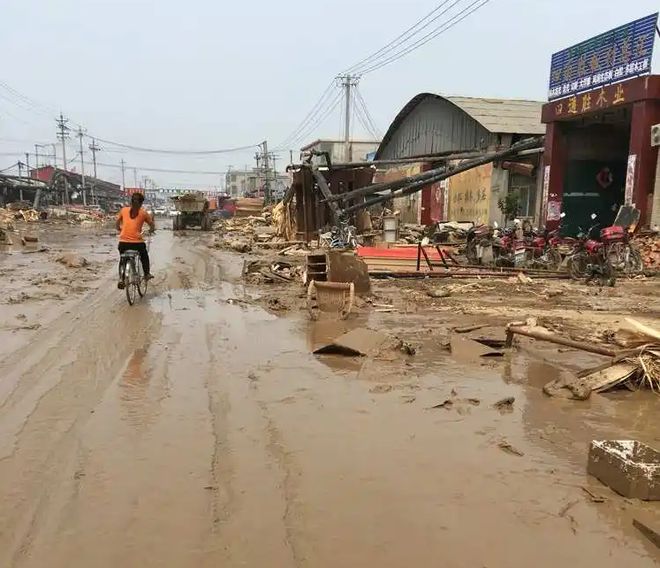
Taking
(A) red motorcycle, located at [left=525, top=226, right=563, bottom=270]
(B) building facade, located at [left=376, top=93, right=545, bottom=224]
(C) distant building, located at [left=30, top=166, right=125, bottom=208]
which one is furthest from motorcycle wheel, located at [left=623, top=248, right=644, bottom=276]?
(C) distant building, located at [left=30, top=166, right=125, bottom=208]

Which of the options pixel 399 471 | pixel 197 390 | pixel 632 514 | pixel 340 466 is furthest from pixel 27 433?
pixel 632 514

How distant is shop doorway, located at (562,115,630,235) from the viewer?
789 inches

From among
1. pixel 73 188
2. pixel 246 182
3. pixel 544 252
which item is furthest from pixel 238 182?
pixel 544 252

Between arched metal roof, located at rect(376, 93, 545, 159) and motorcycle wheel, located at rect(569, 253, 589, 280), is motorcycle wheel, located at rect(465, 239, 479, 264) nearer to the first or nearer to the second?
motorcycle wheel, located at rect(569, 253, 589, 280)

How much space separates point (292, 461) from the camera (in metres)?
3.87

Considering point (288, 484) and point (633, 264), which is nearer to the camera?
point (288, 484)

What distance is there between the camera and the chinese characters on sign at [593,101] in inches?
634

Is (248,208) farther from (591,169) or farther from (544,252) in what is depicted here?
(544,252)

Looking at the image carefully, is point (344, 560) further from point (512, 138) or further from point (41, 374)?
point (512, 138)

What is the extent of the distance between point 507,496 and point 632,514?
65 centimetres

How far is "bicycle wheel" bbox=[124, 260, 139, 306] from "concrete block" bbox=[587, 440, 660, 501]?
7.70 m

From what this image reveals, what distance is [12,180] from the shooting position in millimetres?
53531

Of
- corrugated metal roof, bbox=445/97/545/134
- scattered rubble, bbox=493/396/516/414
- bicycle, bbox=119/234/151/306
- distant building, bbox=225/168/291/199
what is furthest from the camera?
distant building, bbox=225/168/291/199

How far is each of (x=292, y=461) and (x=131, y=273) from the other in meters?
6.73
